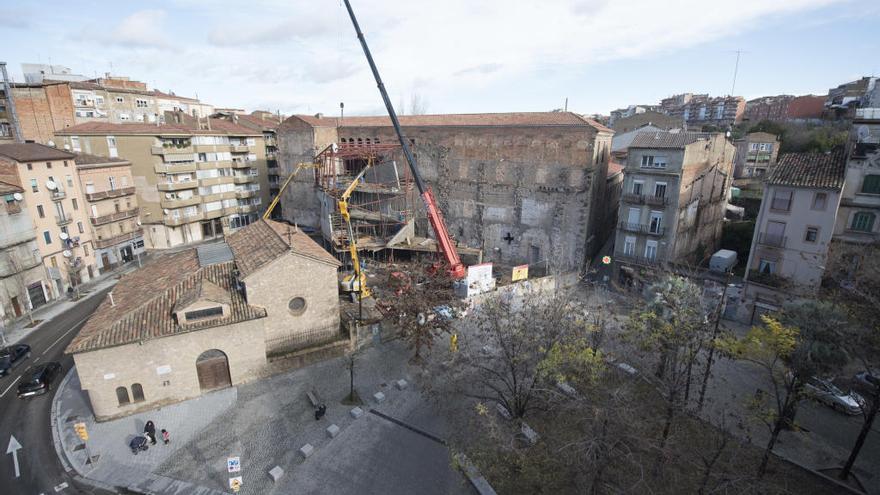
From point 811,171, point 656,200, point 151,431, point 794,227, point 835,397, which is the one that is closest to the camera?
point 151,431

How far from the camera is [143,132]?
148 feet

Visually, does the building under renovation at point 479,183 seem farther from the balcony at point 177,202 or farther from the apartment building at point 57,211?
the apartment building at point 57,211

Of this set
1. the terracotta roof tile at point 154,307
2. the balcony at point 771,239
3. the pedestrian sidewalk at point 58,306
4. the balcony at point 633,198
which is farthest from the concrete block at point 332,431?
the balcony at point 771,239

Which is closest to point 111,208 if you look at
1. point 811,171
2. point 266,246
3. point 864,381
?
point 266,246

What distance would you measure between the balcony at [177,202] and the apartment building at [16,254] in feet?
48.4

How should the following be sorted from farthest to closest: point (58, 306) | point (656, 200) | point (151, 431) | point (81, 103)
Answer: point (81, 103) → point (58, 306) → point (656, 200) → point (151, 431)

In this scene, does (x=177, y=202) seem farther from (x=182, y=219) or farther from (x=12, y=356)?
(x=12, y=356)

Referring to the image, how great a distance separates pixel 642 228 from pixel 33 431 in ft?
130

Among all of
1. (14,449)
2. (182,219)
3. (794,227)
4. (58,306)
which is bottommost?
(14,449)

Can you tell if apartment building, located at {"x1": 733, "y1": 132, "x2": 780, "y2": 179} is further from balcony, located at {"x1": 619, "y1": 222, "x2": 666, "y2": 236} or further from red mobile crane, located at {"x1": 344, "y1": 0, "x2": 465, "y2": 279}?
red mobile crane, located at {"x1": 344, "y1": 0, "x2": 465, "y2": 279}

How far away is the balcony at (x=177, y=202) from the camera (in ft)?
155

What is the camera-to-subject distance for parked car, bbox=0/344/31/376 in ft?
81.8

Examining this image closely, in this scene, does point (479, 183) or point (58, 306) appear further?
point (479, 183)

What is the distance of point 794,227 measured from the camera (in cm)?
2850
